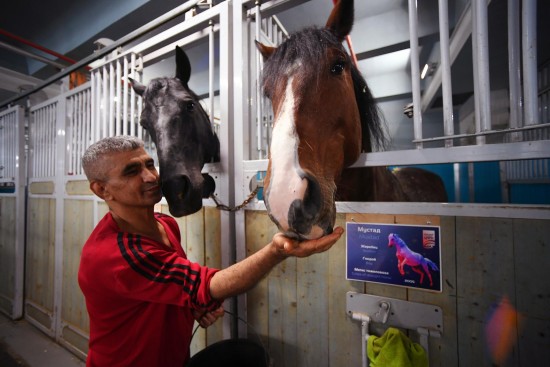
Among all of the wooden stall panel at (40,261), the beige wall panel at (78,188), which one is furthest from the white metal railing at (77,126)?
the wooden stall panel at (40,261)

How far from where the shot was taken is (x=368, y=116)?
4.04 feet

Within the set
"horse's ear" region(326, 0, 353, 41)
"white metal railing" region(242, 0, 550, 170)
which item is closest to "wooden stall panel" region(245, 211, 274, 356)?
"white metal railing" region(242, 0, 550, 170)

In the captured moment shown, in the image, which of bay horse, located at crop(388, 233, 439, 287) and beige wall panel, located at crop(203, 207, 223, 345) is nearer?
bay horse, located at crop(388, 233, 439, 287)

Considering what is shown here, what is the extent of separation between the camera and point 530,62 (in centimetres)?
82

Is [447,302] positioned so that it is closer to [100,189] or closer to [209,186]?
[209,186]

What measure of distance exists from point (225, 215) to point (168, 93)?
2.79ft

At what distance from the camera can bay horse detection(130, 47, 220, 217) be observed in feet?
4.05

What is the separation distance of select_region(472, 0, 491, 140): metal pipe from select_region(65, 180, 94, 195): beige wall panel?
124 inches

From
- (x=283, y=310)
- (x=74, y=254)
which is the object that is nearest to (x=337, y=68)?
(x=283, y=310)

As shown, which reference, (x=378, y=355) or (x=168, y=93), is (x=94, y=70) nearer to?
(x=168, y=93)

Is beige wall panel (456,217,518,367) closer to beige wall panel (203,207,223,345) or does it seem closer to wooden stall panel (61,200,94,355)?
beige wall panel (203,207,223,345)

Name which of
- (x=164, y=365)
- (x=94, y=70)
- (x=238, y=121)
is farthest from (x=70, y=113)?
(x=164, y=365)

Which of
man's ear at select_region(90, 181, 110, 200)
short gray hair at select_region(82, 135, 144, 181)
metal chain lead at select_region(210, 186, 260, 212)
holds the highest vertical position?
short gray hair at select_region(82, 135, 144, 181)

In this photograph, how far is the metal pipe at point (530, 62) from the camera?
815mm
